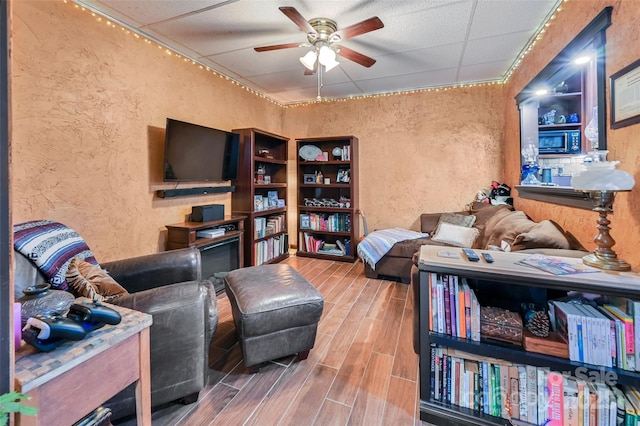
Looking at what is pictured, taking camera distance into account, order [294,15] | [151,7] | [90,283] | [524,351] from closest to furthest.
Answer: [524,351] < [90,283] < [294,15] < [151,7]

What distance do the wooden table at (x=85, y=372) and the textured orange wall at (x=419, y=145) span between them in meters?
3.81

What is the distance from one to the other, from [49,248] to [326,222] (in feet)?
10.7

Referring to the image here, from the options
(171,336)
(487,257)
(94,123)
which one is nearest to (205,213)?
(94,123)

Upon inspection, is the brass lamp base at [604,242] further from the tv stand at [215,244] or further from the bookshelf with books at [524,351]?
the tv stand at [215,244]

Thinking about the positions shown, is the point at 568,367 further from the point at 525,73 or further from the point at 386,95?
the point at 386,95

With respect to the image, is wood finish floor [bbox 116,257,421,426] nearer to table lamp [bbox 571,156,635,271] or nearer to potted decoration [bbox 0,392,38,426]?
potted decoration [bbox 0,392,38,426]

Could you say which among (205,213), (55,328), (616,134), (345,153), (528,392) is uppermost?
(345,153)

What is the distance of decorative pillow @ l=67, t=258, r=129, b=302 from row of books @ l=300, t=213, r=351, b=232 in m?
3.08

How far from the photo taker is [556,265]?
1265 millimetres

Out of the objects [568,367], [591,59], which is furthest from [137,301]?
[591,59]

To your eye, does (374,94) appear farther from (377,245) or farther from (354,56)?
(377,245)

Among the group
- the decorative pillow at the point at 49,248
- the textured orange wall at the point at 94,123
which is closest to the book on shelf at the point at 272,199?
the textured orange wall at the point at 94,123

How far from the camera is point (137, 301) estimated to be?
50.3 inches

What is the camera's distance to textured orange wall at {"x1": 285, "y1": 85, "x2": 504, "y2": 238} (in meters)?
3.79
